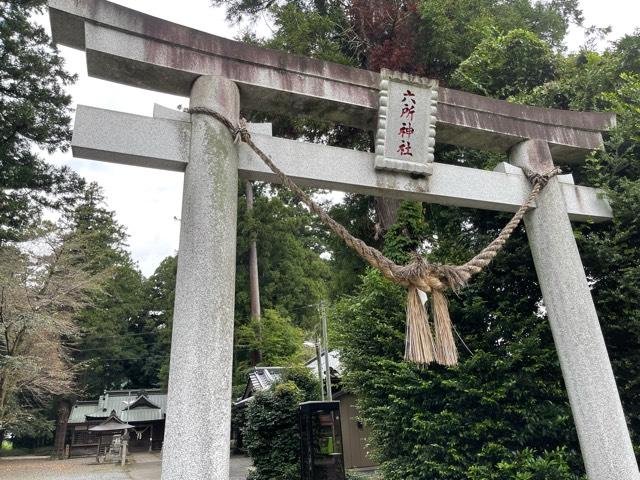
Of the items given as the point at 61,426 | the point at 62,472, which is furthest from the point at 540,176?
the point at 61,426

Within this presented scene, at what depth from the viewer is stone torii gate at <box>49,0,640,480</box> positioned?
9.07ft

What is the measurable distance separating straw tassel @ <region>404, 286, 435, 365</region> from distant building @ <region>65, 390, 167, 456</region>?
2680 cm

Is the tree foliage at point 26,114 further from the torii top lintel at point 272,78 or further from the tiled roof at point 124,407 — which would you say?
the tiled roof at point 124,407

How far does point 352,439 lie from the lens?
1312 cm

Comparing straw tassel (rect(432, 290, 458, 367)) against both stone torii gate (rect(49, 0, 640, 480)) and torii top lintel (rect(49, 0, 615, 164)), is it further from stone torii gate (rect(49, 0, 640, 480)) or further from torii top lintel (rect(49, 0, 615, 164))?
torii top lintel (rect(49, 0, 615, 164))

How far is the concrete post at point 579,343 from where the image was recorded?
3391 mm

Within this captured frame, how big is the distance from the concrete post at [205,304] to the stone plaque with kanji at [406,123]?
4.41ft

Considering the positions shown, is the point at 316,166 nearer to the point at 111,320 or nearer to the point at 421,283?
the point at 421,283

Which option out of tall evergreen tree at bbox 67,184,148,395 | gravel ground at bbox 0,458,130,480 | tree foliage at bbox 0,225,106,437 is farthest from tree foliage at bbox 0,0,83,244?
tall evergreen tree at bbox 67,184,148,395

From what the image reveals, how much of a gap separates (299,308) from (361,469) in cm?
1173

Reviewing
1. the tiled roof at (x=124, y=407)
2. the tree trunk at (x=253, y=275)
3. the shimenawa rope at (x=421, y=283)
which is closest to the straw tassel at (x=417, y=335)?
the shimenawa rope at (x=421, y=283)

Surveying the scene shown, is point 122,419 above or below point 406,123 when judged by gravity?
below

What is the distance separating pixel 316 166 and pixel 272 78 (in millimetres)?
815

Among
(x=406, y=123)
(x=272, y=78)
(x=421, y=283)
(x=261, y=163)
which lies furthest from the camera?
(x=406, y=123)
